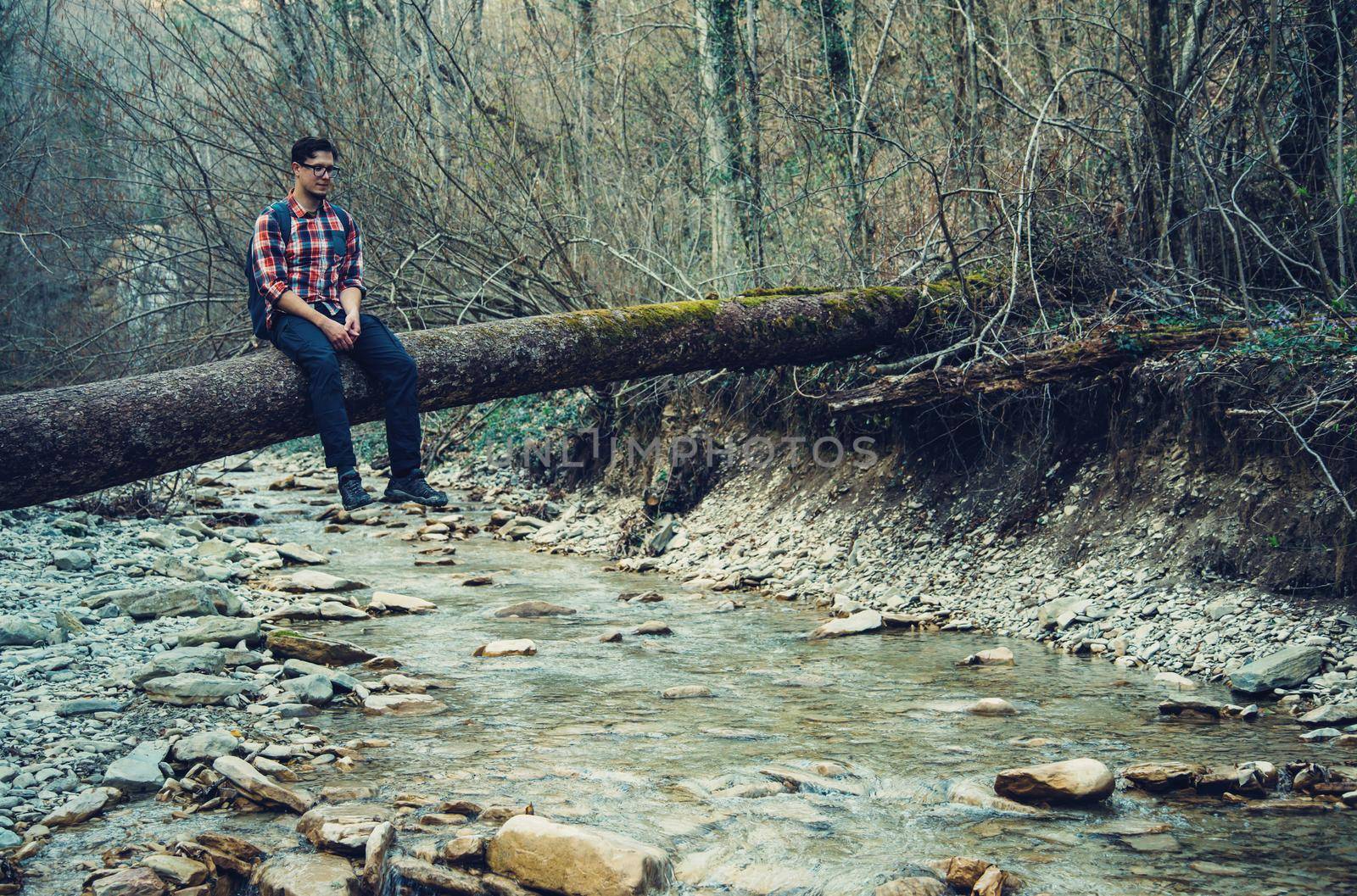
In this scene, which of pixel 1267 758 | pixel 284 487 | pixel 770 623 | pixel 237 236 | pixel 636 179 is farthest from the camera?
pixel 284 487

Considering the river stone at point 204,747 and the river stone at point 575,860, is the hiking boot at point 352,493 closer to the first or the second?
the river stone at point 204,747

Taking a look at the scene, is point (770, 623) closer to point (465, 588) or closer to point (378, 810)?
point (465, 588)

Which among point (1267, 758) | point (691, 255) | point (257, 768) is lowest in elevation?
point (1267, 758)

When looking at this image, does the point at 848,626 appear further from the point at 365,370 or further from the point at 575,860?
the point at 575,860

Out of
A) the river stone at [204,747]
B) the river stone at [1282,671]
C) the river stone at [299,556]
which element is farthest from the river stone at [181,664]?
the river stone at [1282,671]

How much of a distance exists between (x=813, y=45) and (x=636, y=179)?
2.52 meters

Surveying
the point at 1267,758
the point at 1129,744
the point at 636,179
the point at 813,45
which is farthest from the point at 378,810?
the point at 813,45

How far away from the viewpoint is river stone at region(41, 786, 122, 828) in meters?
3.83

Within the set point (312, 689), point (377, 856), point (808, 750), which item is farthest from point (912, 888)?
point (312, 689)

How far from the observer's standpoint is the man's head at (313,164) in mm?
5441

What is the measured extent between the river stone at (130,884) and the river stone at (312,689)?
73.3 inches

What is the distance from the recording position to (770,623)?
23.8 feet

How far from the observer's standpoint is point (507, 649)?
6438mm

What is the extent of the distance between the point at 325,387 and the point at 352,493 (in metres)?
0.55
